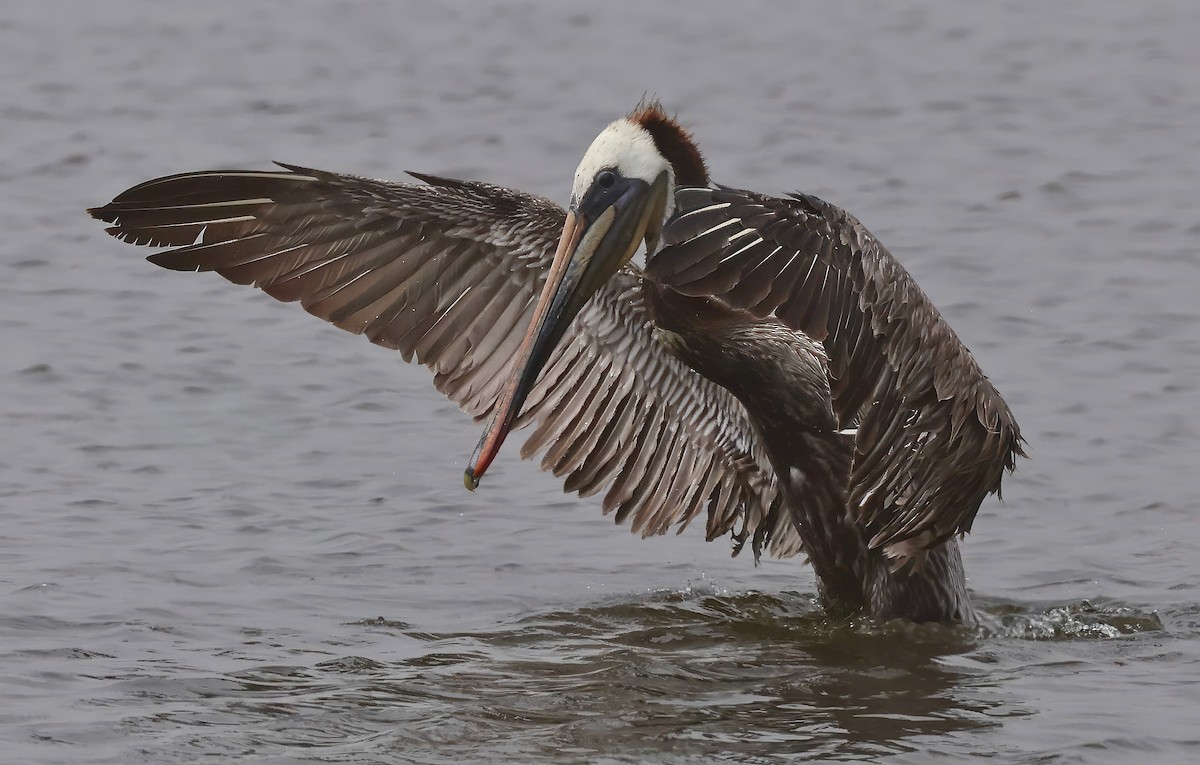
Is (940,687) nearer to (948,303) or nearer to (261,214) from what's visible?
(261,214)

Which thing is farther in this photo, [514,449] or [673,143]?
[514,449]

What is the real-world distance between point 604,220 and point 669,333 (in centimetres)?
59

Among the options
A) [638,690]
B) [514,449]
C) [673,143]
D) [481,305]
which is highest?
[673,143]

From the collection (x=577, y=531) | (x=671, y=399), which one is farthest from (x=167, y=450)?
(x=671, y=399)

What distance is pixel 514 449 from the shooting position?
9039mm

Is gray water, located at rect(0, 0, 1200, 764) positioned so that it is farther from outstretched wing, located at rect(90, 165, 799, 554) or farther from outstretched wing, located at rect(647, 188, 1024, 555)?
outstretched wing, located at rect(647, 188, 1024, 555)

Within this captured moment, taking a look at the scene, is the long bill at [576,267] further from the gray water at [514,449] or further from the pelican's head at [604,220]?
the gray water at [514,449]

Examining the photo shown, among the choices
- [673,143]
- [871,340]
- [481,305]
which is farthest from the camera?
[481,305]

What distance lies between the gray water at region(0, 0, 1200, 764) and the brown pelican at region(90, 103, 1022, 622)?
1.44 ft

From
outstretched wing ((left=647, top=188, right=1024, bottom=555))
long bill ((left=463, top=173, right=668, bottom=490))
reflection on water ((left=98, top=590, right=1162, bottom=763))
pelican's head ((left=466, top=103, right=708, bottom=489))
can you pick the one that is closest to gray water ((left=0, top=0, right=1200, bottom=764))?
reflection on water ((left=98, top=590, right=1162, bottom=763))

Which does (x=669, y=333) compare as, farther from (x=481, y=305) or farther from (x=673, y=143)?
(x=481, y=305)

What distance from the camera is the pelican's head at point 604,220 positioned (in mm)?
6129

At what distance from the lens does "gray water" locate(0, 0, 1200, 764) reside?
6152mm

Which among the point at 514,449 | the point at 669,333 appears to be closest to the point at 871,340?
the point at 669,333
